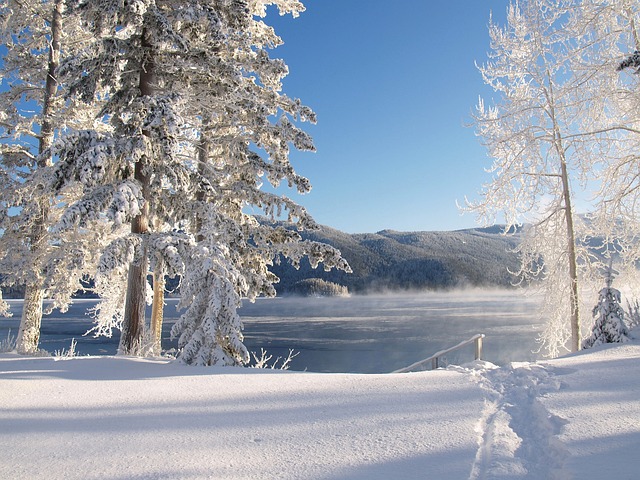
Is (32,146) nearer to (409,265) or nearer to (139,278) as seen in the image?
(139,278)

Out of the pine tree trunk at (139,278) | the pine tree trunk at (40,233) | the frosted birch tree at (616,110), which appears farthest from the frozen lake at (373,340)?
the pine tree trunk at (139,278)

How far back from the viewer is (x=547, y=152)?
14086 millimetres

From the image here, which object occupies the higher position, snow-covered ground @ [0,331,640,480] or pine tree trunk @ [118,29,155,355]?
pine tree trunk @ [118,29,155,355]

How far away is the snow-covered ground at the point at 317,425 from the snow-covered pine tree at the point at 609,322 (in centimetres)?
279

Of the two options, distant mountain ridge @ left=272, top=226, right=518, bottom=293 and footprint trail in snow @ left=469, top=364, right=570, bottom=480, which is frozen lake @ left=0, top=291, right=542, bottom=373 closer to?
footprint trail in snow @ left=469, top=364, right=570, bottom=480

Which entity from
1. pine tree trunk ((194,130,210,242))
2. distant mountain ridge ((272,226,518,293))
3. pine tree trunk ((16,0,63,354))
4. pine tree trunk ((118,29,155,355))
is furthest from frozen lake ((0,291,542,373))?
distant mountain ridge ((272,226,518,293))

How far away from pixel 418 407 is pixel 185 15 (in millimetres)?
8747

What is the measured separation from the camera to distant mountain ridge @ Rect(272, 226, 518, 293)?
133125 mm

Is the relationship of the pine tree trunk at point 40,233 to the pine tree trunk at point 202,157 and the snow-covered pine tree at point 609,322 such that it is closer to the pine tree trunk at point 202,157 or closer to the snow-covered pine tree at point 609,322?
the pine tree trunk at point 202,157

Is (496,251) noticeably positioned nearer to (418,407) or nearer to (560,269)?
(560,269)

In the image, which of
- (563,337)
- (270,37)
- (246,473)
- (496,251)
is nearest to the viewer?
(246,473)

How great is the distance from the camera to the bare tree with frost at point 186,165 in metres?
7.77

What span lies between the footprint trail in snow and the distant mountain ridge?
111 metres

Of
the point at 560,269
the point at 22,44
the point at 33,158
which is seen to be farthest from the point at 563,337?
the point at 22,44
